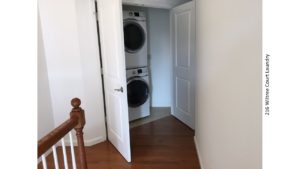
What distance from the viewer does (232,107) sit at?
1.23 metres

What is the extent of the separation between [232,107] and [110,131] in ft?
7.46

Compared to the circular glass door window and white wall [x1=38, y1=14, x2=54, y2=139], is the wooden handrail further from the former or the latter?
the circular glass door window

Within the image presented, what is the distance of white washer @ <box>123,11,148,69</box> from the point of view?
12.2 feet

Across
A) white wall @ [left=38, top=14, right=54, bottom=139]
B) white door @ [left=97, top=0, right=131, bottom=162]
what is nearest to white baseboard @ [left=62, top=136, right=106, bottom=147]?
white door @ [left=97, top=0, right=131, bottom=162]

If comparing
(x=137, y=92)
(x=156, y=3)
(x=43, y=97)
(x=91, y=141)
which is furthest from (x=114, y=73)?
(x=156, y=3)

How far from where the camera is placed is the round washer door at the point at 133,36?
374 centimetres

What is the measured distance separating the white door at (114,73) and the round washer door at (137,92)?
32.2 inches

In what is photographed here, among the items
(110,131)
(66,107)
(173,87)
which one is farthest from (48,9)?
(173,87)

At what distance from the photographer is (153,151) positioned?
2.94 meters

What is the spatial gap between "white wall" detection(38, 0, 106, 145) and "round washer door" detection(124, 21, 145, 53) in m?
0.83

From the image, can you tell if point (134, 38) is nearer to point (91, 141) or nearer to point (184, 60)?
point (184, 60)

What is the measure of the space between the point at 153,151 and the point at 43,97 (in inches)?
63.0

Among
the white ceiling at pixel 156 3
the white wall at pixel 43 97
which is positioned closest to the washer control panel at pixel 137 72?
the white ceiling at pixel 156 3
